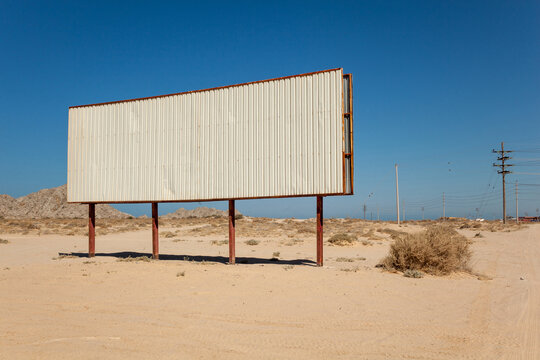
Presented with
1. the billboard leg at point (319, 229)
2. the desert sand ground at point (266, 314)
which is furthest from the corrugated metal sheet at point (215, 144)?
the desert sand ground at point (266, 314)

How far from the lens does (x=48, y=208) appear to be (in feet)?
271

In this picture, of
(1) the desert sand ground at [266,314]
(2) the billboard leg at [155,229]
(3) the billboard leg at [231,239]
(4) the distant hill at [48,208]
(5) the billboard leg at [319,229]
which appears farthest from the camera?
(4) the distant hill at [48,208]

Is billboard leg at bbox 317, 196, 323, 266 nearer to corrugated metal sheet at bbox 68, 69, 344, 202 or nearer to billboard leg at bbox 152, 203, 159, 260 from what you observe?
corrugated metal sheet at bbox 68, 69, 344, 202

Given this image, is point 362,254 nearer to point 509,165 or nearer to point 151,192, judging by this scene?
point 151,192

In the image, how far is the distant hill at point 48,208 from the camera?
78.4m

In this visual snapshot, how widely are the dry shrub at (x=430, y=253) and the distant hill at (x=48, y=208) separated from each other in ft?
247

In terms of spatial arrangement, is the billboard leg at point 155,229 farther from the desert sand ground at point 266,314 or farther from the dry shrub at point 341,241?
the dry shrub at point 341,241

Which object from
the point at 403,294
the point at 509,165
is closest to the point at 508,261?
the point at 403,294

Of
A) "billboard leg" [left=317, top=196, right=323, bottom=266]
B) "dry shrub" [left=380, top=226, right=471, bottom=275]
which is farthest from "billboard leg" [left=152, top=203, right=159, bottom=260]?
"dry shrub" [left=380, top=226, right=471, bottom=275]

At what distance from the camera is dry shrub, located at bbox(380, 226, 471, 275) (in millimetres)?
13000

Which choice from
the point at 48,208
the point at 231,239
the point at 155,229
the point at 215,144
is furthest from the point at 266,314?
the point at 48,208

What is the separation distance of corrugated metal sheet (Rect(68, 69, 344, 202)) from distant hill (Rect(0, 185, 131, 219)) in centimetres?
6601

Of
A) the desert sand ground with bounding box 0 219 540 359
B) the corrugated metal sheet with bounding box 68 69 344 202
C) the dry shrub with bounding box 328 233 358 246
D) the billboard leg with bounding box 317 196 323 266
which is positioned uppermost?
the corrugated metal sheet with bounding box 68 69 344 202

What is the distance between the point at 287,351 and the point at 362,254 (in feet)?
50.7
